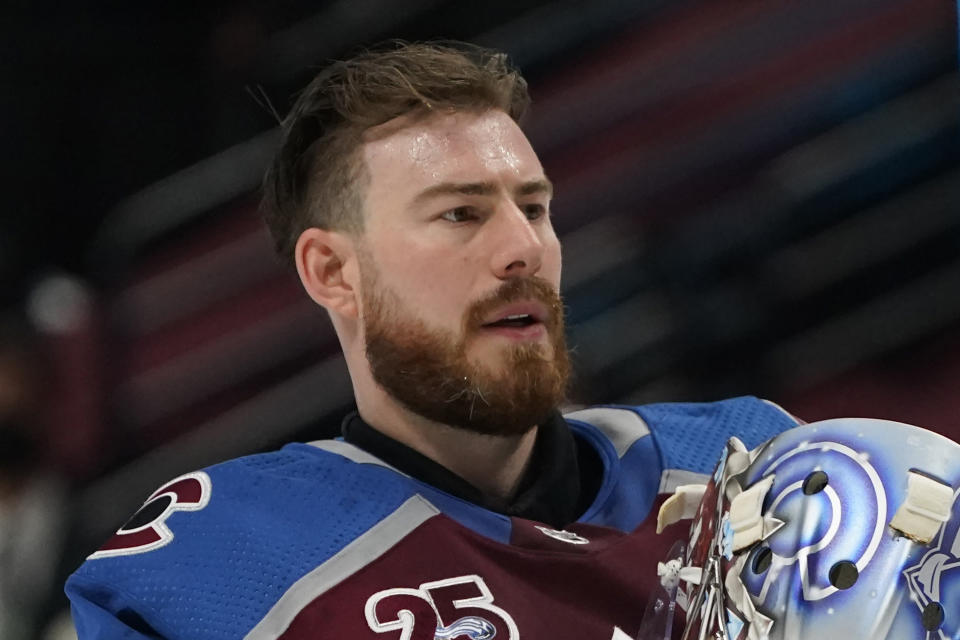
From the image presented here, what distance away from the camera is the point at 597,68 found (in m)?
2.05

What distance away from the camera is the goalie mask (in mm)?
840

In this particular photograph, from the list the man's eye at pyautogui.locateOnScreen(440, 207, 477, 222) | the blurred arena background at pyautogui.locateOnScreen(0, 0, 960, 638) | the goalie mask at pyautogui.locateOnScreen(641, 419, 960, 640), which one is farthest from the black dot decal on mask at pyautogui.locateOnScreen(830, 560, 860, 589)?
the blurred arena background at pyautogui.locateOnScreen(0, 0, 960, 638)

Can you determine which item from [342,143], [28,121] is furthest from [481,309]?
[28,121]

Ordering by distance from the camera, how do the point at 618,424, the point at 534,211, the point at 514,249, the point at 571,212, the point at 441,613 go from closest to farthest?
the point at 441,613 < the point at 514,249 < the point at 534,211 < the point at 618,424 < the point at 571,212

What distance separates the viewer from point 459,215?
1270mm

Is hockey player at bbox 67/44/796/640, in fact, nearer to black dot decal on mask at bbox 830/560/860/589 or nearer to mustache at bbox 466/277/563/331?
mustache at bbox 466/277/563/331

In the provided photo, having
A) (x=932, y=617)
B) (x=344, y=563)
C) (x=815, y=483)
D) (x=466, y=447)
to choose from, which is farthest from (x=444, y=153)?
(x=932, y=617)

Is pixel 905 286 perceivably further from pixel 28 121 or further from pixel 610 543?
pixel 28 121

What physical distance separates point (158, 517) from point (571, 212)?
3.34ft

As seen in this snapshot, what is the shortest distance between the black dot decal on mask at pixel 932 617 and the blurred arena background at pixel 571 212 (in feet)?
3.68

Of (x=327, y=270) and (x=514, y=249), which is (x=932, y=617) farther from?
(x=327, y=270)

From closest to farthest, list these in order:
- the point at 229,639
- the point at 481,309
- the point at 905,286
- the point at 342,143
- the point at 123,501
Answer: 1. the point at 229,639
2. the point at 481,309
3. the point at 342,143
4. the point at 123,501
5. the point at 905,286

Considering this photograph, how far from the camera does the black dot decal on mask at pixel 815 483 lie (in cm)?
89

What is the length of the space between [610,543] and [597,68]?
3.43ft
